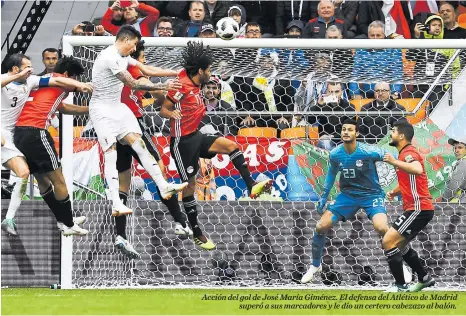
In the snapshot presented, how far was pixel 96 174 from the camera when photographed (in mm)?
13414

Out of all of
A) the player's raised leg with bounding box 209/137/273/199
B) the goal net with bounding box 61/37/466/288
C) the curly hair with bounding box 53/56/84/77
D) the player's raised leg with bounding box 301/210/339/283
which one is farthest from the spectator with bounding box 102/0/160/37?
the player's raised leg with bounding box 301/210/339/283

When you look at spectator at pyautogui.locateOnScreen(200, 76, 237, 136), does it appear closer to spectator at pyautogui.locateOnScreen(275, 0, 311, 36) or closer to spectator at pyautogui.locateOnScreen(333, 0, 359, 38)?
spectator at pyautogui.locateOnScreen(275, 0, 311, 36)

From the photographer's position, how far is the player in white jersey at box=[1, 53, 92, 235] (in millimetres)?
11617

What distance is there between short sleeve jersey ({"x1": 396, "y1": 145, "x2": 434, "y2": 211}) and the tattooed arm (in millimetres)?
2690

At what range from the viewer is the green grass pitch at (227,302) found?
32.6 ft

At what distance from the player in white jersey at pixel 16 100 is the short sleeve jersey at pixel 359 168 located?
291 cm

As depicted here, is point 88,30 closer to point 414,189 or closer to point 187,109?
point 187,109

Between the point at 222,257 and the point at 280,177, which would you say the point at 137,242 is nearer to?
the point at 222,257

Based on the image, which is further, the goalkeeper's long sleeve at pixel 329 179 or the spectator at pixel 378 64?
the spectator at pixel 378 64

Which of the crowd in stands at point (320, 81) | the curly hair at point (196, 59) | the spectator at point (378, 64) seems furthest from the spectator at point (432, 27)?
the curly hair at point (196, 59)

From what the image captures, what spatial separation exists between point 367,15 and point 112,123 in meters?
5.87

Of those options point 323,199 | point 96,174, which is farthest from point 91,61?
point 323,199

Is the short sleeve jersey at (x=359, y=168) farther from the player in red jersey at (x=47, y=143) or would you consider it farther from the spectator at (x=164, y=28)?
the spectator at (x=164, y=28)

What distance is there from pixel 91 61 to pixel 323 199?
3.24 metres
